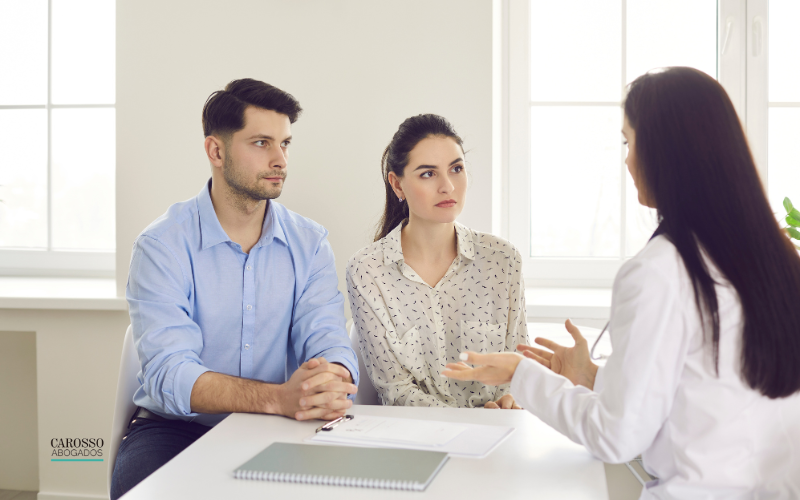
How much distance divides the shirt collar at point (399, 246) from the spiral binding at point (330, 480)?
38.0 inches

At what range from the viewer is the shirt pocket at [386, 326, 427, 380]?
1.75 metres

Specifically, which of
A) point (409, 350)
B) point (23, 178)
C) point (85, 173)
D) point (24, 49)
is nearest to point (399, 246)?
point (409, 350)

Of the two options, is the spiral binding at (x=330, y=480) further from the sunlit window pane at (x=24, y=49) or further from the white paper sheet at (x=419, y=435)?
the sunlit window pane at (x=24, y=49)

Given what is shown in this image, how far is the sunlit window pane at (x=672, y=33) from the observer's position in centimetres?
263

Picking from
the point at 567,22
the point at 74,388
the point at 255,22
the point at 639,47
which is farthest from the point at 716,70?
the point at 74,388

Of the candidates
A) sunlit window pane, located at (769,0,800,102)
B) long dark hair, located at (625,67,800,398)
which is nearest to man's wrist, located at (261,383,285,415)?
long dark hair, located at (625,67,800,398)

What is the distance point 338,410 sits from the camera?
128cm

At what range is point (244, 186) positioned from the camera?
5.88 ft

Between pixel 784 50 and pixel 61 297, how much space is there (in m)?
3.05

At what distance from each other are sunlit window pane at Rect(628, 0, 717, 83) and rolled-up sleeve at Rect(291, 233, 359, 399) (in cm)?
163

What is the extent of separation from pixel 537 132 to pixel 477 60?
1.70 ft

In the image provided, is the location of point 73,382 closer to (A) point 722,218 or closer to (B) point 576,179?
(B) point 576,179

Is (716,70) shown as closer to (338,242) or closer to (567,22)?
(567,22)

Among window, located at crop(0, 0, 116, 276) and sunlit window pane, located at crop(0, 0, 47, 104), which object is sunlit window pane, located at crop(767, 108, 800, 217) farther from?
sunlit window pane, located at crop(0, 0, 47, 104)
